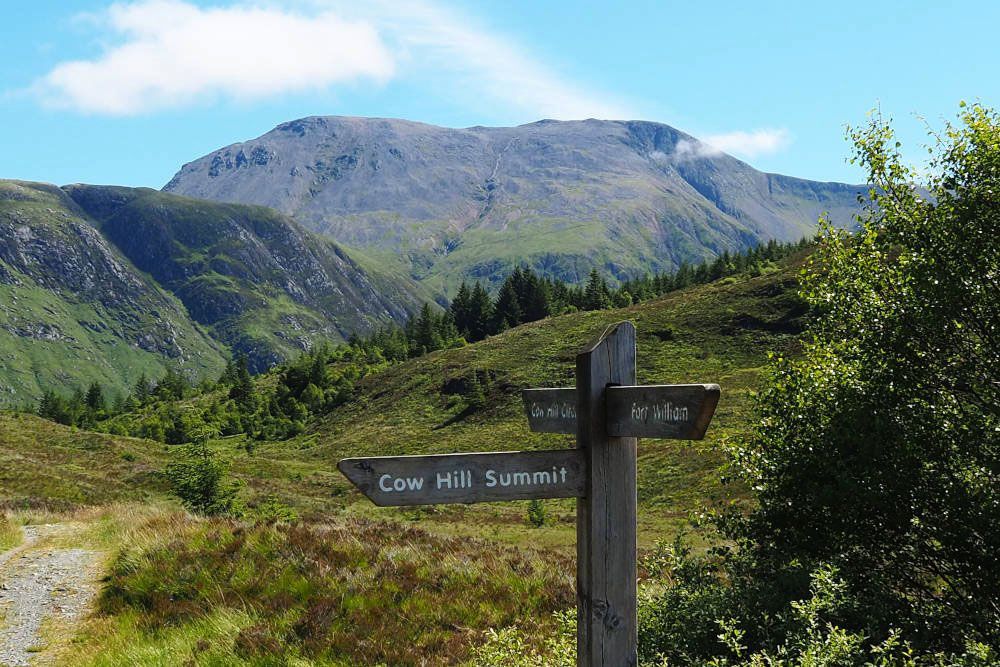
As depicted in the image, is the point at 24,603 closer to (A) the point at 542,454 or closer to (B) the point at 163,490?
(A) the point at 542,454

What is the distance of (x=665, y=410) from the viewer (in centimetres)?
411

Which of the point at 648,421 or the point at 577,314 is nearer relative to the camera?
the point at 648,421

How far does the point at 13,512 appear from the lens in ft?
63.6

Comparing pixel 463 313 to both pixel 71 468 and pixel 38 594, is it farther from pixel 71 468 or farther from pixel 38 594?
pixel 38 594

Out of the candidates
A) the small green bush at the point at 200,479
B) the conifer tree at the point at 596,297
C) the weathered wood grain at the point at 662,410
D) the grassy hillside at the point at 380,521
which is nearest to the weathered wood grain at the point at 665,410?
the weathered wood grain at the point at 662,410

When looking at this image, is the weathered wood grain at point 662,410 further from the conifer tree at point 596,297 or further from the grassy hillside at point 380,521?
the conifer tree at point 596,297

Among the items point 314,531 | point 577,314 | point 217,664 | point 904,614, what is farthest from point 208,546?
point 577,314

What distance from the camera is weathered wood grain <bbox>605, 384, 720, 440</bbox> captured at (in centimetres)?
401

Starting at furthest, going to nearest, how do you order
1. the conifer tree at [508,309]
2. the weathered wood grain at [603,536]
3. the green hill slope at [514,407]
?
the conifer tree at [508,309] → the green hill slope at [514,407] → the weathered wood grain at [603,536]

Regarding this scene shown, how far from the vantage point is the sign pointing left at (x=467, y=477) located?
4.14 metres

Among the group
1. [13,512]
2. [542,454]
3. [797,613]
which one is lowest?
[13,512]

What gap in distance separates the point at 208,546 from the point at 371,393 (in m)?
65.3

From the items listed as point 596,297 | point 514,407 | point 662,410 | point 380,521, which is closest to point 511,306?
point 596,297

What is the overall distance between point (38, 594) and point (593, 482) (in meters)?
11.0
